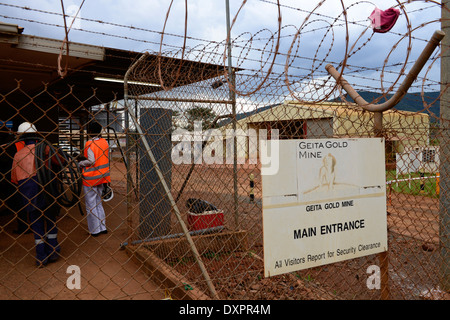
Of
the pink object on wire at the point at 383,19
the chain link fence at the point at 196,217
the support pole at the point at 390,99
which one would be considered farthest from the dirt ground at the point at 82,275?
the pink object on wire at the point at 383,19

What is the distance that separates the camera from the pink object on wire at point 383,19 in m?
2.75

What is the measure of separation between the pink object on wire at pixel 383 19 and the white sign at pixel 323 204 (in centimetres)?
107

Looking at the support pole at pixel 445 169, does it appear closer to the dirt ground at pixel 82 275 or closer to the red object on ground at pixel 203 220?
the red object on ground at pixel 203 220

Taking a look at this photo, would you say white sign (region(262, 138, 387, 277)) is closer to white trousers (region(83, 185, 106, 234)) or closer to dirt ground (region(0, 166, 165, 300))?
dirt ground (region(0, 166, 165, 300))

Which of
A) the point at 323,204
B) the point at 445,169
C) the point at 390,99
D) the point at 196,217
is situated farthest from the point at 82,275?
the point at 445,169

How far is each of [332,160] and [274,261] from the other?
775 mm

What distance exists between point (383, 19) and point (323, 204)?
5.77 feet

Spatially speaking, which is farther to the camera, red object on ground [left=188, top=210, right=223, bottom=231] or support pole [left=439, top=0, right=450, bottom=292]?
red object on ground [left=188, top=210, right=223, bottom=231]

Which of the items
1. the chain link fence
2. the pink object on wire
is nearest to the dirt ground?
the chain link fence

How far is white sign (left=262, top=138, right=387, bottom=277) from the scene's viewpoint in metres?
2.00

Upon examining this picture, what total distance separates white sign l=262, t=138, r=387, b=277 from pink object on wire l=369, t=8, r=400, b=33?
107 centimetres

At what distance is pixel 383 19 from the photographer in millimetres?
2787

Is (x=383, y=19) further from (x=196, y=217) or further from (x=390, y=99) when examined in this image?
(x=196, y=217)
